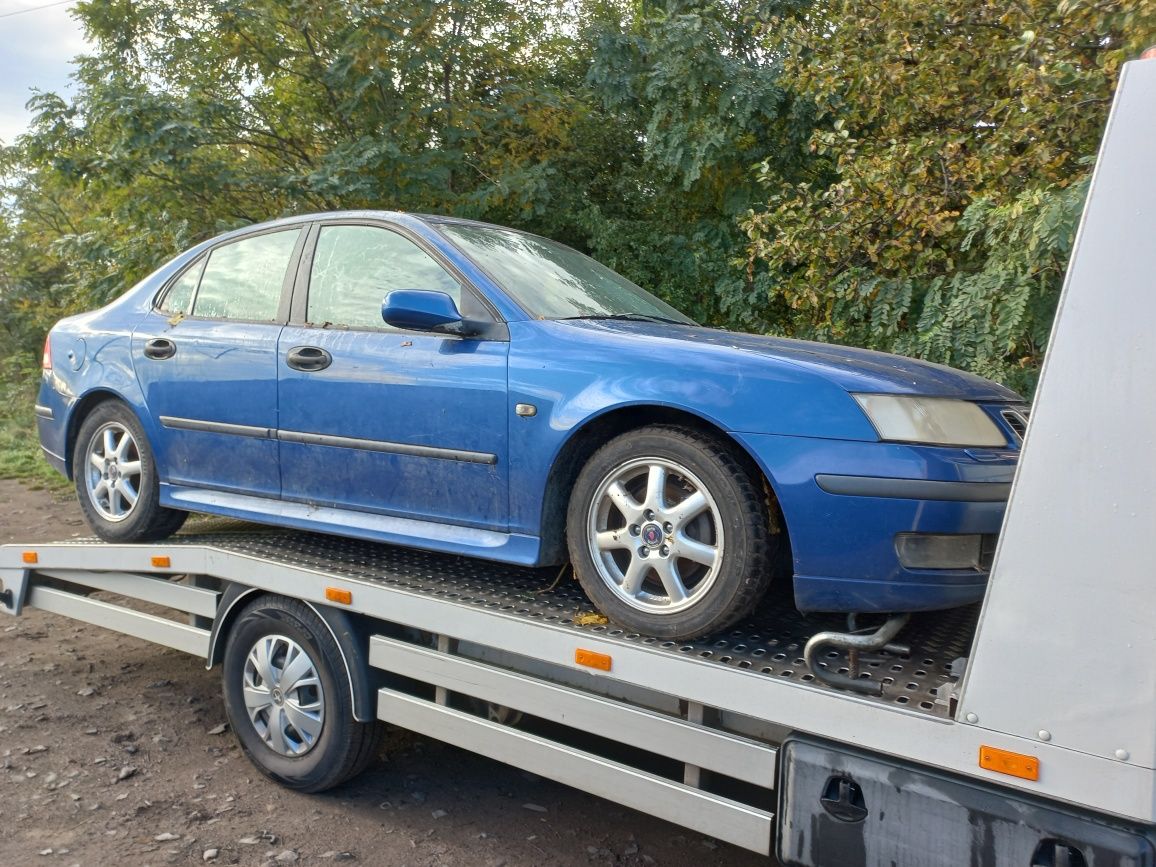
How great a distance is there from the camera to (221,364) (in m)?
4.23

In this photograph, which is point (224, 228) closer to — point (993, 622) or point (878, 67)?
point (878, 67)

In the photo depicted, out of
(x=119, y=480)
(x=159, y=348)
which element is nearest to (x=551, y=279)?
(x=159, y=348)

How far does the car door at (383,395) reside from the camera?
346cm

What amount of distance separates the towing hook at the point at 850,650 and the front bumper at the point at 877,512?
3.3 inches

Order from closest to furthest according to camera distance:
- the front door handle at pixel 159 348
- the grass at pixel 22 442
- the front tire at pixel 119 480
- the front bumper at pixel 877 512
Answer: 1. the front bumper at pixel 877 512
2. the front door handle at pixel 159 348
3. the front tire at pixel 119 480
4. the grass at pixel 22 442

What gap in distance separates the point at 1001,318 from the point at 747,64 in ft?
12.9

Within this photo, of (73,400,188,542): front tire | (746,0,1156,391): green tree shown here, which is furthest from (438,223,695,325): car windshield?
(746,0,1156,391): green tree

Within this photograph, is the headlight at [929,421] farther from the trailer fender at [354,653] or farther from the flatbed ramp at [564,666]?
the trailer fender at [354,653]

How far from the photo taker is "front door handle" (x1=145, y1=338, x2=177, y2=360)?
443 centimetres

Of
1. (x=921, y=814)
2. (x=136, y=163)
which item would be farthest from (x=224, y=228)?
(x=921, y=814)

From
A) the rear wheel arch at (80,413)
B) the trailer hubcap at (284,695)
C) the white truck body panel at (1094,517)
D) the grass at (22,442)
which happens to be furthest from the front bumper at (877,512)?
the grass at (22,442)

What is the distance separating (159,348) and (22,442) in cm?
1205

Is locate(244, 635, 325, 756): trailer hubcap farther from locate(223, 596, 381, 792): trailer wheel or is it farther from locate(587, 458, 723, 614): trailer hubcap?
locate(587, 458, 723, 614): trailer hubcap

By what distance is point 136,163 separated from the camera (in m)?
8.59
